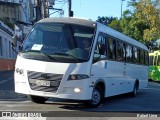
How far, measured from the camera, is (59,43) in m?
12.8

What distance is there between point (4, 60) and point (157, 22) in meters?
14.6

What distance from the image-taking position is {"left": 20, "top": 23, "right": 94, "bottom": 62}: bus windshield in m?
12.4

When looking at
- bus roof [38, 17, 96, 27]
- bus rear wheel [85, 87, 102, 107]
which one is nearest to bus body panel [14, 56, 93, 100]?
bus rear wheel [85, 87, 102, 107]

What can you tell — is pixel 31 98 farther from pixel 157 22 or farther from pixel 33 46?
pixel 157 22

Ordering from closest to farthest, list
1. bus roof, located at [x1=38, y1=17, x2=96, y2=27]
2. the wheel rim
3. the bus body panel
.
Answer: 1. the bus body panel
2. the wheel rim
3. bus roof, located at [x1=38, y1=17, x2=96, y2=27]

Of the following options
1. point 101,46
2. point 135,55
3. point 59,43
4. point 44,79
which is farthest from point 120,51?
point 44,79

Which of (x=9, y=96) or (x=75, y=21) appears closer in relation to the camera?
(x=75, y=21)

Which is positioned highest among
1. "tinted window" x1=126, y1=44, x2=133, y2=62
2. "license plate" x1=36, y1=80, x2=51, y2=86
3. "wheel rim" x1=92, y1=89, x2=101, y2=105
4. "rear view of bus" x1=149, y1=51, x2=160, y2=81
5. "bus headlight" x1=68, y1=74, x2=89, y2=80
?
"tinted window" x1=126, y1=44, x2=133, y2=62

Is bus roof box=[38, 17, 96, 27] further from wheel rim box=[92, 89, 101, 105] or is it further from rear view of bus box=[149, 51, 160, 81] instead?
rear view of bus box=[149, 51, 160, 81]

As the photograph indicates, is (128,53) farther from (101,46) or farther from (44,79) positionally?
(44,79)

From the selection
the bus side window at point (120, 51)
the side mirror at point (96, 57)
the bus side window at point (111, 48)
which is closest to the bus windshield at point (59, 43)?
the side mirror at point (96, 57)

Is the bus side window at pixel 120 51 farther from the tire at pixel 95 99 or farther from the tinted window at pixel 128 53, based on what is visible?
the tire at pixel 95 99

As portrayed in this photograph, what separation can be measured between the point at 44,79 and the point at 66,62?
32.6 inches

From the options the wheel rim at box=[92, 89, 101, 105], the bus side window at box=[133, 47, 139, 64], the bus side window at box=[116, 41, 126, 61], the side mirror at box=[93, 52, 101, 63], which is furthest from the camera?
the bus side window at box=[133, 47, 139, 64]
